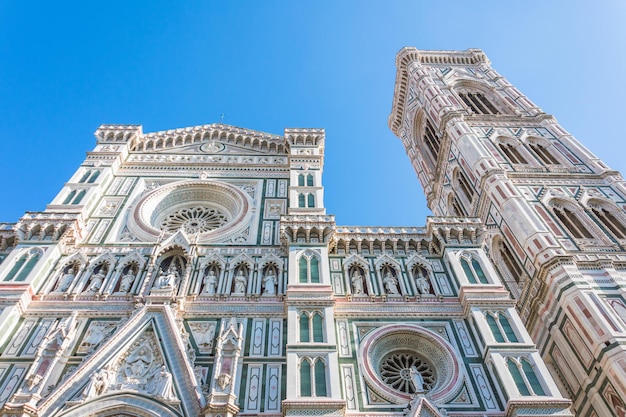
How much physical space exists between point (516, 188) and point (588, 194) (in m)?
2.39

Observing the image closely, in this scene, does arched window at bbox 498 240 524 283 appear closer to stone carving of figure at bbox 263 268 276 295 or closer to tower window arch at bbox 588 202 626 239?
tower window arch at bbox 588 202 626 239

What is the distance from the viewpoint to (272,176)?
60.4ft

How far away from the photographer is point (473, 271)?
45.2 ft

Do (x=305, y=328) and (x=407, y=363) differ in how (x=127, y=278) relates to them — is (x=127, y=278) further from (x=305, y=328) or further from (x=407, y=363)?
(x=407, y=363)

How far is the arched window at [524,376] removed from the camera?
414 inches

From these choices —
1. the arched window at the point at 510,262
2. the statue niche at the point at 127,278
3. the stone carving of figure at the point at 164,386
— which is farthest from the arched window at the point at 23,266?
the arched window at the point at 510,262

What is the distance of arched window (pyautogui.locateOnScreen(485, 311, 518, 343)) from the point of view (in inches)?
464

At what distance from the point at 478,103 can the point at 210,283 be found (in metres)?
18.0

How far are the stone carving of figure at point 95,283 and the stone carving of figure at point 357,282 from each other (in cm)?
614

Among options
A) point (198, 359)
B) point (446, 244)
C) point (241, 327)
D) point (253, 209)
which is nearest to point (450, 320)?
point (446, 244)

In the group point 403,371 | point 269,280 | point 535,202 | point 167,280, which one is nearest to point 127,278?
point 167,280

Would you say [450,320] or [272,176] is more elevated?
[272,176]

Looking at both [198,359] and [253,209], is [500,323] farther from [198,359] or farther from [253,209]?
[253,209]

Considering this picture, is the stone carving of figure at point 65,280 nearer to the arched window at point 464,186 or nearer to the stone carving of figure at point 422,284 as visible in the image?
the stone carving of figure at point 422,284
